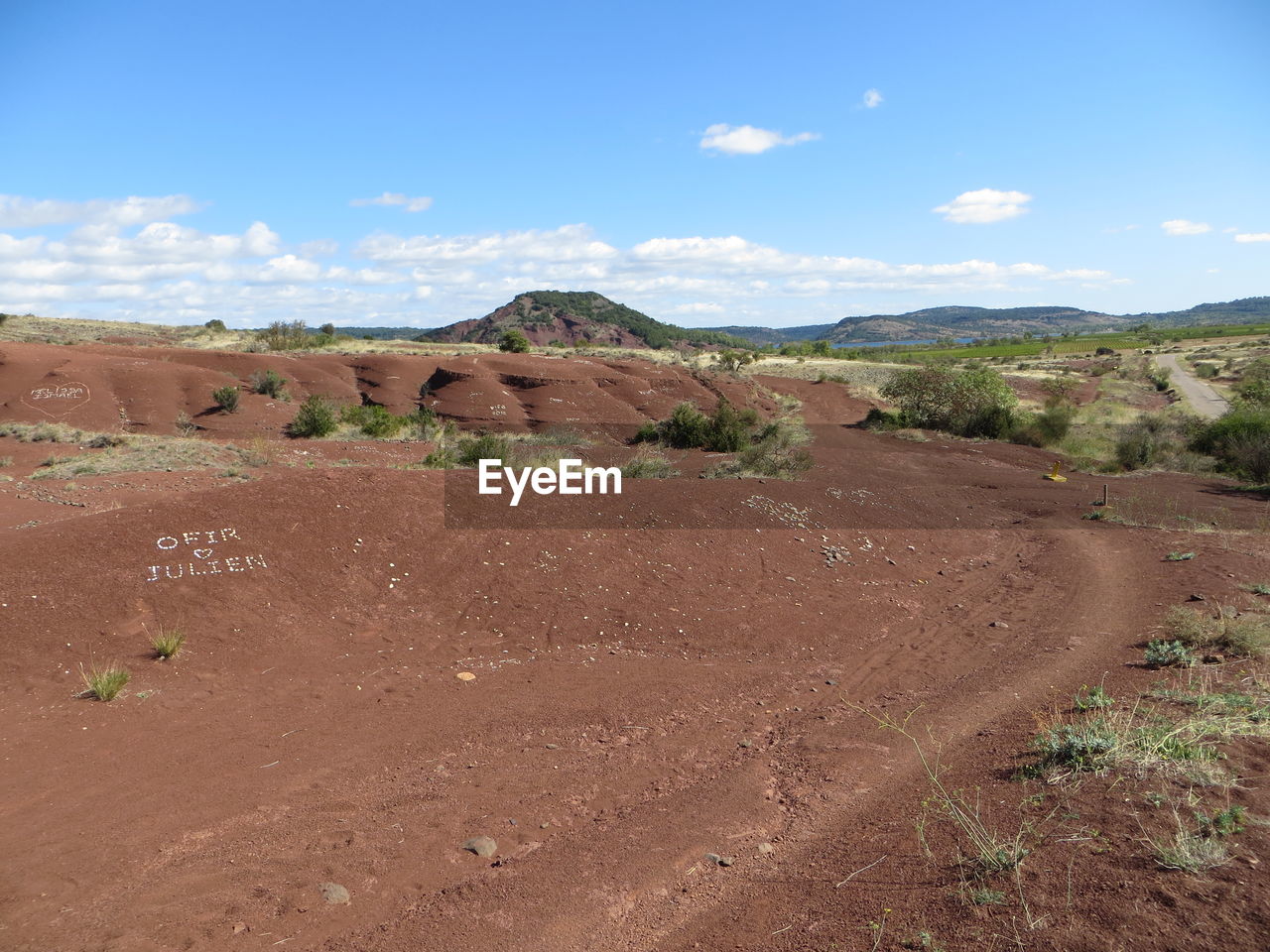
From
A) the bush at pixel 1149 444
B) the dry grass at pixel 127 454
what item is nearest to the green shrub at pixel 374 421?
the dry grass at pixel 127 454

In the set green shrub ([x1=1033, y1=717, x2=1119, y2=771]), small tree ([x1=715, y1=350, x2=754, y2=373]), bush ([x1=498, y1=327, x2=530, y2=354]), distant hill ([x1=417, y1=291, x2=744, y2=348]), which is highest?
distant hill ([x1=417, y1=291, x2=744, y2=348])

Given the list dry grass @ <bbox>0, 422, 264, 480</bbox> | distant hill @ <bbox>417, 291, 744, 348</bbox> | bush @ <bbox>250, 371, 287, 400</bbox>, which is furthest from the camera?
distant hill @ <bbox>417, 291, 744, 348</bbox>

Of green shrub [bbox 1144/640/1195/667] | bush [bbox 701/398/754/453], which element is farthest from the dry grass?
green shrub [bbox 1144/640/1195/667]

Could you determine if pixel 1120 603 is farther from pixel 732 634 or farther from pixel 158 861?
pixel 158 861

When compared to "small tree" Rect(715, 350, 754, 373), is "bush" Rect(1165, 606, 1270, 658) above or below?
below

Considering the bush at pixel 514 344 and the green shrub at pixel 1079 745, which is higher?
the bush at pixel 514 344

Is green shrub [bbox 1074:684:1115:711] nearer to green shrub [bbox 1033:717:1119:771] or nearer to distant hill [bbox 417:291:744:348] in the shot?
green shrub [bbox 1033:717:1119:771]

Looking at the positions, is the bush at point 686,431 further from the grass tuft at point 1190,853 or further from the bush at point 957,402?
the grass tuft at point 1190,853

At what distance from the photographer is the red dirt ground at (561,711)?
392 cm

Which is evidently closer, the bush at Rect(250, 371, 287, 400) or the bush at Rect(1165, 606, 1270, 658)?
the bush at Rect(1165, 606, 1270, 658)
